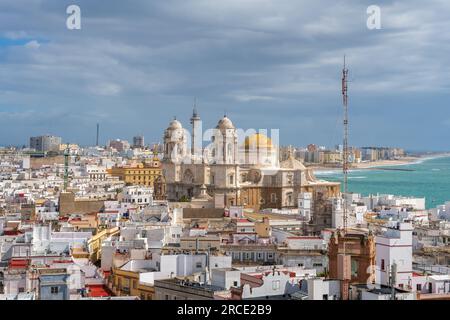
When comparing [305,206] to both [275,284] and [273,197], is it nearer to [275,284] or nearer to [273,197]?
[273,197]

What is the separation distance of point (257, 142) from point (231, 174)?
4420 mm

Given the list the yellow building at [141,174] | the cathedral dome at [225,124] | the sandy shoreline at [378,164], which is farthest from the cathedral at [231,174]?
the sandy shoreline at [378,164]

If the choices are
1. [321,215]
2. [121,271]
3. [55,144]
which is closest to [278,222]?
[321,215]

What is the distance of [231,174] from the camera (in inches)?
1123

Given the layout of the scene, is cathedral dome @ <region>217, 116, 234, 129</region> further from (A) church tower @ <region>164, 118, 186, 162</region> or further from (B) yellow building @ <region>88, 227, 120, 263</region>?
(B) yellow building @ <region>88, 227, 120, 263</region>

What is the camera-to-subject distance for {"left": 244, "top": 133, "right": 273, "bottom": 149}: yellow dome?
32.5m

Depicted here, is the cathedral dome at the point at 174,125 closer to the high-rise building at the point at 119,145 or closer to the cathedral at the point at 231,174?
the cathedral at the point at 231,174

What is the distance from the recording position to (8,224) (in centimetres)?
1678

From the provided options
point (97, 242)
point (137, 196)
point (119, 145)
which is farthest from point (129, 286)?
point (119, 145)

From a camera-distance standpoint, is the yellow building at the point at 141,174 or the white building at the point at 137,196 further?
the yellow building at the point at 141,174

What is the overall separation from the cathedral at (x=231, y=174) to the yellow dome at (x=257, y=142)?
170 mm

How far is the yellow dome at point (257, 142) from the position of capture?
32500 mm

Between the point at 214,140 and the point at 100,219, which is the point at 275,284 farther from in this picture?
the point at 214,140
